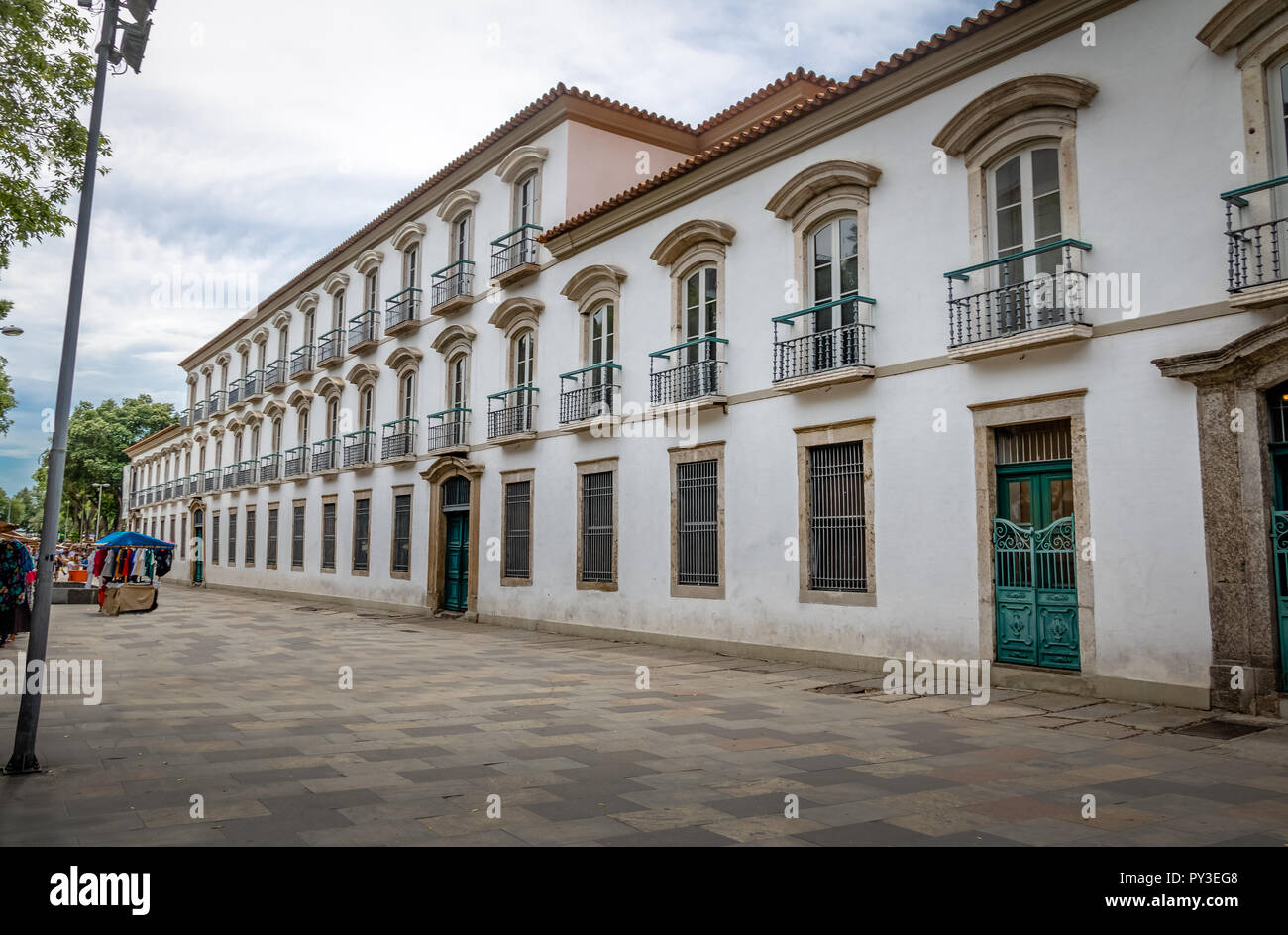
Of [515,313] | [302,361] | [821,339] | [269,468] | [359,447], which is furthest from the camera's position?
[269,468]

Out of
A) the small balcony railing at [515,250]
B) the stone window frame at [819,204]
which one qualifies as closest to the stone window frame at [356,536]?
the small balcony railing at [515,250]

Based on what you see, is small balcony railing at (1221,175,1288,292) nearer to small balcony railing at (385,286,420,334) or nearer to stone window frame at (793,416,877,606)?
stone window frame at (793,416,877,606)

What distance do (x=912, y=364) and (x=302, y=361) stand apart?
25.2 m

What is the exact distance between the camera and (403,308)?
83.9 feet

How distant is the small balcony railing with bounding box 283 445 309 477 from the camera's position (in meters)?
31.3

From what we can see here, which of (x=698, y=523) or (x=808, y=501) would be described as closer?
(x=808, y=501)

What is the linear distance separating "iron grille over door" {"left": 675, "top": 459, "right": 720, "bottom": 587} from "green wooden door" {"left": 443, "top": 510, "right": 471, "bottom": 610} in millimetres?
7937

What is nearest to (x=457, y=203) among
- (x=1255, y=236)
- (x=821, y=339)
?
(x=821, y=339)

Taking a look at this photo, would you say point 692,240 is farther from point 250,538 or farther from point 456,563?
point 250,538

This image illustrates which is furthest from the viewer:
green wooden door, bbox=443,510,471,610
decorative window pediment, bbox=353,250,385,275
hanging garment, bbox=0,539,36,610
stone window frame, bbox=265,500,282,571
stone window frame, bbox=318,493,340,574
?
stone window frame, bbox=265,500,282,571

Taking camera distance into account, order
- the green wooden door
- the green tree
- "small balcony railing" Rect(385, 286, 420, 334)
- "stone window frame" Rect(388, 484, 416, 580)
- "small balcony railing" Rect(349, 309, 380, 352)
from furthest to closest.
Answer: the green tree
"small balcony railing" Rect(349, 309, 380, 352)
"small balcony railing" Rect(385, 286, 420, 334)
"stone window frame" Rect(388, 484, 416, 580)
the green wooden door

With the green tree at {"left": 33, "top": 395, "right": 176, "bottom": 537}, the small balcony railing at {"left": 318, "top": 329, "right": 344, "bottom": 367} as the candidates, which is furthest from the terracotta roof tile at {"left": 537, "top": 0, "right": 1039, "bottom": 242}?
the green tree at {"left": 33, "top": 395, "right": 176, "bottom": 537}

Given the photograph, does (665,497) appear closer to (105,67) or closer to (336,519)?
(105,67)
